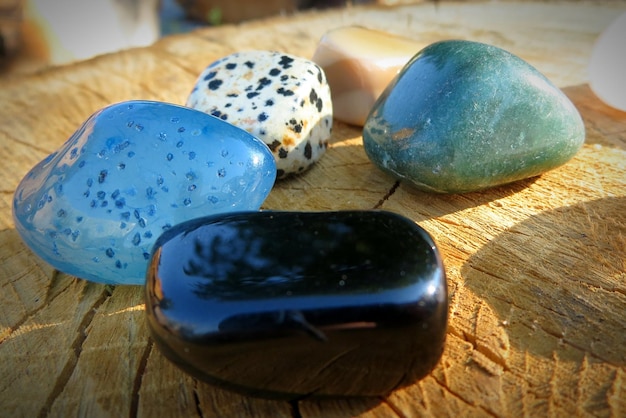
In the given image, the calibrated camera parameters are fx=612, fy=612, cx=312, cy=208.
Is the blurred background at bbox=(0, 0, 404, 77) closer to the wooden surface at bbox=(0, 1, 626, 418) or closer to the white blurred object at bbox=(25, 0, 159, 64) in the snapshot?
the white blurred object at bbox=(25, 0, 159, 64)

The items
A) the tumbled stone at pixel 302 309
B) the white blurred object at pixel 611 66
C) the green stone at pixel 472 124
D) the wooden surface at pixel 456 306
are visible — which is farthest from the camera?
the white blurred object at pixel 611 66

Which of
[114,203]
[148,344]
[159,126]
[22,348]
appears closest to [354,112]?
[159,126]

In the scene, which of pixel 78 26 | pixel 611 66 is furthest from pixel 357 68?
pixel 78 26

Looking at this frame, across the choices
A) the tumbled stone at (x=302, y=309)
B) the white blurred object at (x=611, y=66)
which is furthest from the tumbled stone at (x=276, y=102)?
the white blurred object at (x=611, y=66)

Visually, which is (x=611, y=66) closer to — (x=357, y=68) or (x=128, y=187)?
(x=357, y=68)

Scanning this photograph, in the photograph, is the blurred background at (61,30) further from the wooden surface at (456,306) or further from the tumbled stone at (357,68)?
the tumbled stone at (357,68)

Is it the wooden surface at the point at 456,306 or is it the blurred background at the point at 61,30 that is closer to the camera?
the wooden surface at the point at 456,306
